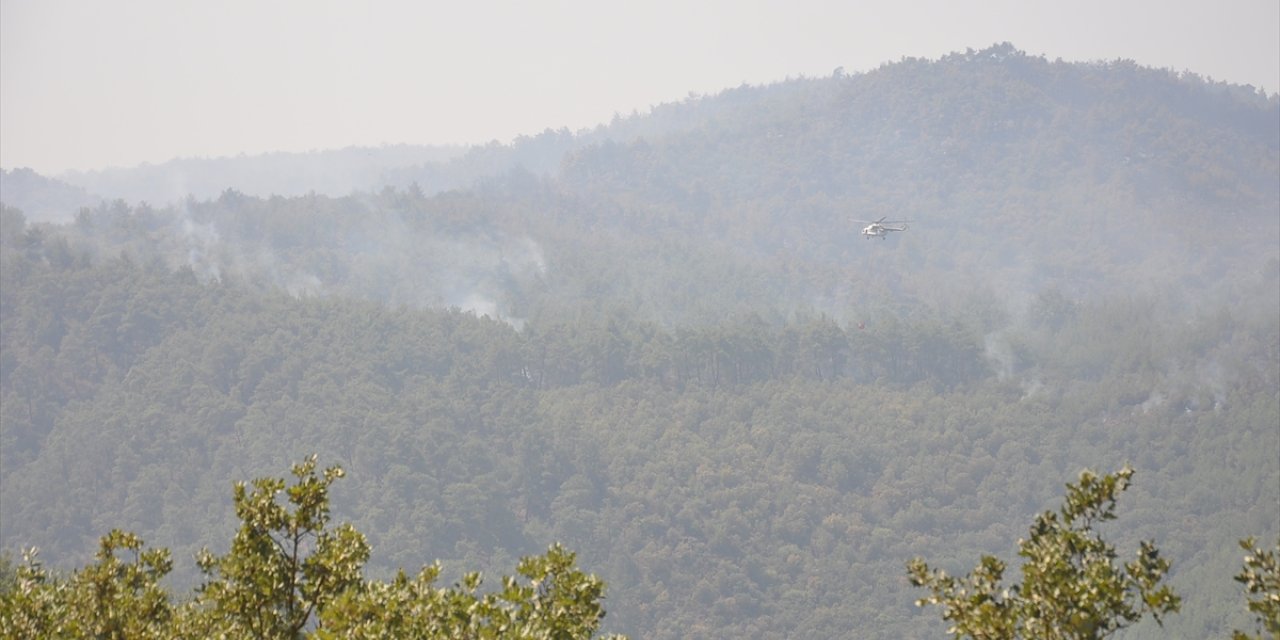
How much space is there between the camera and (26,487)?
138250mm

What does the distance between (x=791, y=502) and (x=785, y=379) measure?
29.3 m

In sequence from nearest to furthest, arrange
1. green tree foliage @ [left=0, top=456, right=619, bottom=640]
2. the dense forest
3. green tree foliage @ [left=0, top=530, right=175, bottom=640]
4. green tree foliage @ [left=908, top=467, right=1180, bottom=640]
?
green tree foliage @ [left=908, top=467, right=1180, bottom=640], green tree foliage @ [left=0, top=456, right=619, bottom=640], green tree foliage @ [left=0, top=530, right=175, bottom=640], the dense forest

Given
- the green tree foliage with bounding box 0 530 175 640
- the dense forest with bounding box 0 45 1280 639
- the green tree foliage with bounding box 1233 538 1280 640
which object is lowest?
the green tree foliage with bounding box 1233 538 1280 640

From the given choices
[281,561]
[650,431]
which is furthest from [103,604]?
[650,431]

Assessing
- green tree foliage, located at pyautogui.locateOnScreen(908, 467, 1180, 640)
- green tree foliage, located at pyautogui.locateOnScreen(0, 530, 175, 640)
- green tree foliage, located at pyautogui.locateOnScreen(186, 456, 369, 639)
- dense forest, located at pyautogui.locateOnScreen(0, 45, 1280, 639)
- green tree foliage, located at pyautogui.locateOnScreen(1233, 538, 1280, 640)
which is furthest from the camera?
dense forest, located at pyautogui.locateOnScreen(0, 45, 1280, 639)

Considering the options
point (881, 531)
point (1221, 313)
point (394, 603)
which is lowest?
point (394, 603)

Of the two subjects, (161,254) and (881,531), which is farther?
(161,254)

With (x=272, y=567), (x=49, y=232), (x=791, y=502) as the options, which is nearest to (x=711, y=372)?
(x=791, y=502)

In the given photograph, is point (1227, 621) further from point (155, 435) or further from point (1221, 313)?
point (155, 435)

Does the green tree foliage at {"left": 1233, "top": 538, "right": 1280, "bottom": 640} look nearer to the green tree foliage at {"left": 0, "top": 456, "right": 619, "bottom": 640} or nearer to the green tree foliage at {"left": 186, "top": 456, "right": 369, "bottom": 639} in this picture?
the green tree foliage at {"left": 0, "top": 456, "right": 619, "bottom": 640}

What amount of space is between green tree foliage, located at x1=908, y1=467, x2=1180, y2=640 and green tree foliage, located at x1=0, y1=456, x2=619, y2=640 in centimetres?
440

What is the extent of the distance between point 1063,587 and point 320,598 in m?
8.70

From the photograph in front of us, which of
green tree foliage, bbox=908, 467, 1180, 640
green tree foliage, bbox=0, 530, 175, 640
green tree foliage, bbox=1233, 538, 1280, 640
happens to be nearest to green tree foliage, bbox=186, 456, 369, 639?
green tree foliage, bbox=0, 530, 175, 640

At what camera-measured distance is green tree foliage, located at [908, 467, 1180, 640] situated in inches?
558
